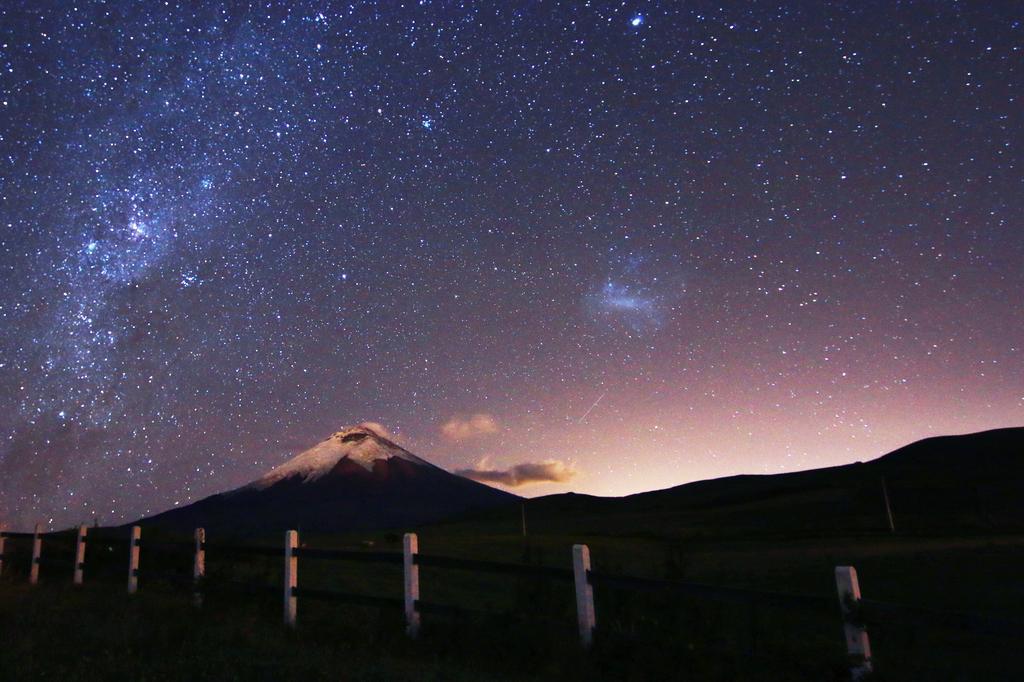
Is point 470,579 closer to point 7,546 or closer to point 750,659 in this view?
point 7,546

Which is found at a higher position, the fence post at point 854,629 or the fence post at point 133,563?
the fence post at point 133,563

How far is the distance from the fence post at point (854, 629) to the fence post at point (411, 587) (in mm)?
4992

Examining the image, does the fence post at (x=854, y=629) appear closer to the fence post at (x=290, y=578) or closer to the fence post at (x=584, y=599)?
the fence post at (x=584, y=599)

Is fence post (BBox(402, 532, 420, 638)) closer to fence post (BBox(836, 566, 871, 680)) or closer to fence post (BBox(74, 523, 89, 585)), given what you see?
fence post (BBox(836, 566, 871, 680))

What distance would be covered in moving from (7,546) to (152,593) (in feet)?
42.7

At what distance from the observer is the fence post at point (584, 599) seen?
792cm

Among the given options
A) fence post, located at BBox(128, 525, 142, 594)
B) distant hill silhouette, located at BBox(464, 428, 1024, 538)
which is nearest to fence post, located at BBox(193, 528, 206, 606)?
fence post, located at BBox(128, 525, 142, 594)

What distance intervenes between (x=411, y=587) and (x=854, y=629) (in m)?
5.43

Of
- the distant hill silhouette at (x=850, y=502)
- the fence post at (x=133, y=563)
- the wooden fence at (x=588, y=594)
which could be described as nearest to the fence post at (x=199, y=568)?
the wooden fence at (x=588, y=594)

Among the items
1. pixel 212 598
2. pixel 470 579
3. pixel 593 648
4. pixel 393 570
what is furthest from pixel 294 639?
pixel 393 570

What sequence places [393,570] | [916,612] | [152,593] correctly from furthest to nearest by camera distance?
[393,570] < [152,593] < [916,612]

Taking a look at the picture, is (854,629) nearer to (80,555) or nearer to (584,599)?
(584,599)

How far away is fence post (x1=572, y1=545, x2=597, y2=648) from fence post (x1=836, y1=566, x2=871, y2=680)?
266cm

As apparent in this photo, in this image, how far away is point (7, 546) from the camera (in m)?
23.1
